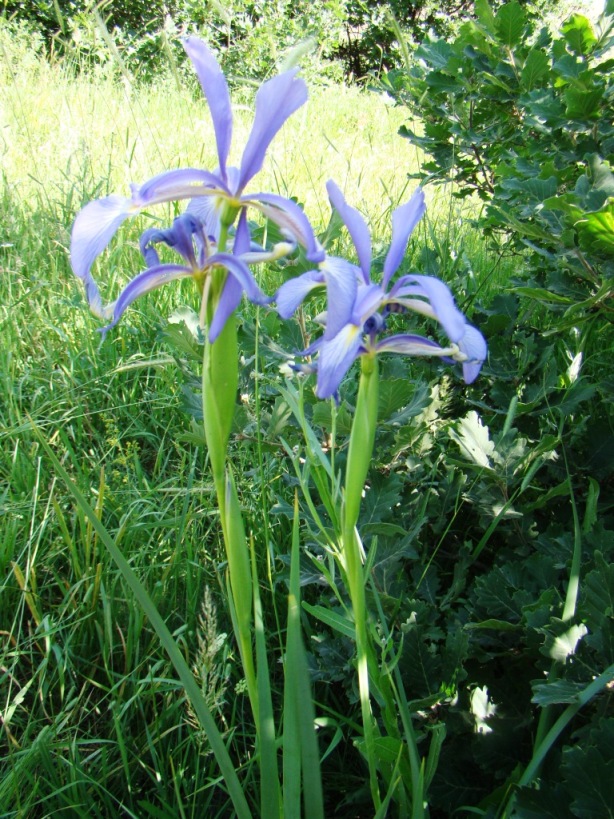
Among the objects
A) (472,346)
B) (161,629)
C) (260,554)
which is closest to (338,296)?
(472,346)

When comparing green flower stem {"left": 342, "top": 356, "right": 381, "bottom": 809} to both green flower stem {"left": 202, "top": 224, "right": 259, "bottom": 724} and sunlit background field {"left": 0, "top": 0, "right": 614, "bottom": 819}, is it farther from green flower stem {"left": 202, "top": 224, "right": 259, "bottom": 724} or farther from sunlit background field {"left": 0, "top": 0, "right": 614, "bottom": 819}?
sunlit background field {"left": 0, "top": 0, "right": 614, "bottom": 819}

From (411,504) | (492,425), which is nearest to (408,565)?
(411,504)

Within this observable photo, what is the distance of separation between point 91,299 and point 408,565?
80 cm

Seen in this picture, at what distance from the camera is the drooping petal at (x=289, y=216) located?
1.86 ft

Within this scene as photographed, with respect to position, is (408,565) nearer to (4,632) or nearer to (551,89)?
(4,632)

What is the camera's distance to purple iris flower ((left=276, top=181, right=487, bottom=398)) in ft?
1.86

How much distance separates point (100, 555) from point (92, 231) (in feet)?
2.61

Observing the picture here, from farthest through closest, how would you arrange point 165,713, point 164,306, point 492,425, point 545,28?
point 164,306
point 545,28
point 492,425
point 165,713

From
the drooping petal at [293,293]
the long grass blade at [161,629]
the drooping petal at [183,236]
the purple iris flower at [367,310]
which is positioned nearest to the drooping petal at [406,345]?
the purple iris flower at [367,310]

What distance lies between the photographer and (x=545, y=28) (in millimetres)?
1540

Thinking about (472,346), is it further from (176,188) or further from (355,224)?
(176,188)

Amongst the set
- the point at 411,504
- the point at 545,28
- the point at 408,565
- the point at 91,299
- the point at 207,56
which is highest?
the point at 545,28

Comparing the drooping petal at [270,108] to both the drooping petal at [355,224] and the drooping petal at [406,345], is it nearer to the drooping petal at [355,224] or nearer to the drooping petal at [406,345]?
the drooping petal at [355,224]

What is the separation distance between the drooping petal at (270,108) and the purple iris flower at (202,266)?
51mm
